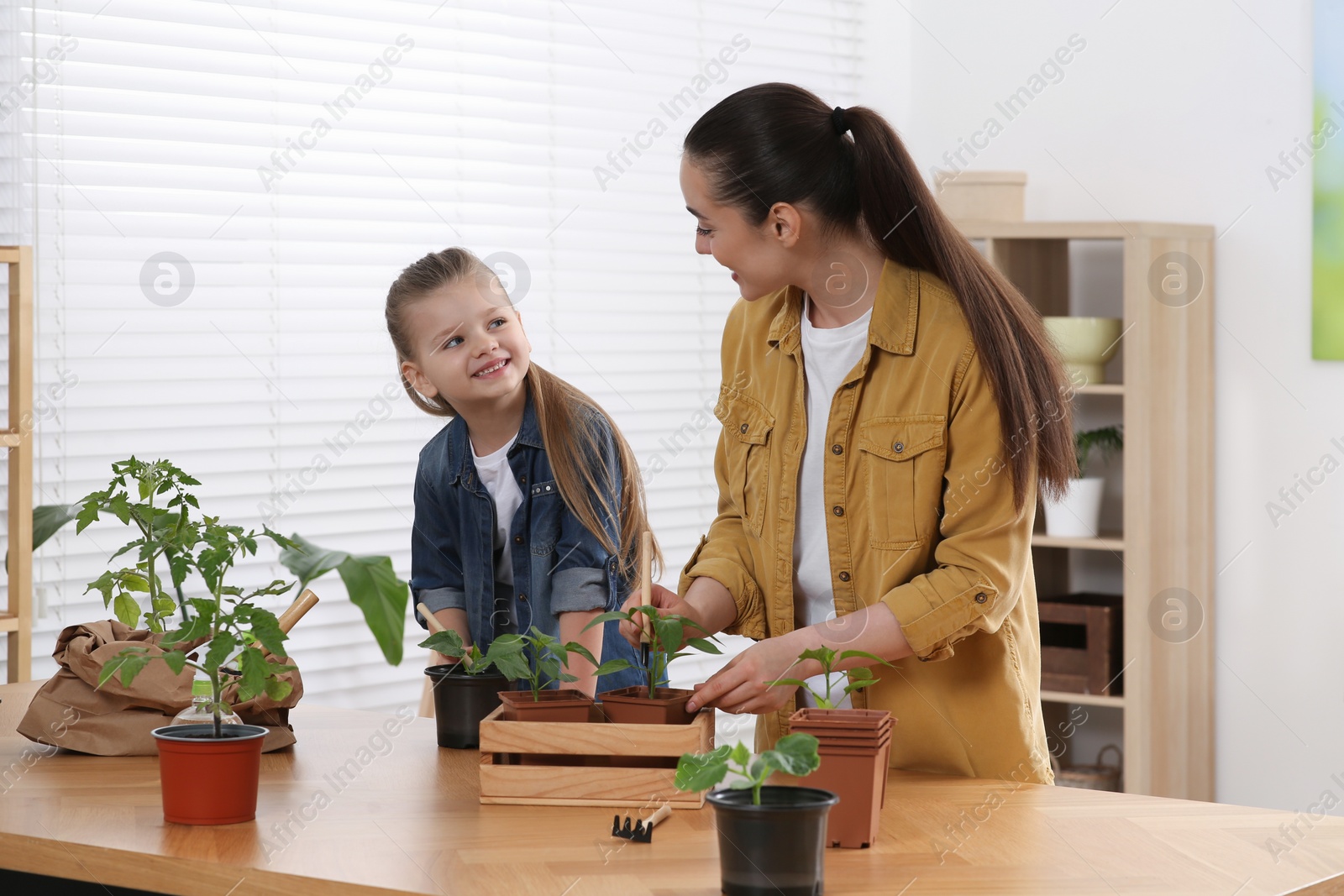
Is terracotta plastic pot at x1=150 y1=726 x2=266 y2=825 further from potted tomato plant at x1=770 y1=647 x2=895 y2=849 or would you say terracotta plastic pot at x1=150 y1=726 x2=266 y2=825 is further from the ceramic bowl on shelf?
the ceramic bowl on shelf

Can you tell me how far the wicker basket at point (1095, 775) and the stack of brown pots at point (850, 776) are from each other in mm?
2480

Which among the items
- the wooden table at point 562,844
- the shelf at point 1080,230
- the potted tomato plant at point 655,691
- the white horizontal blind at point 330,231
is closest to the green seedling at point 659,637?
the potted tomato plant at point 655,691

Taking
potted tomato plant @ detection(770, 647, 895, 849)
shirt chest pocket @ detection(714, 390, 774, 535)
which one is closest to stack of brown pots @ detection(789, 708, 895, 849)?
potted tomato plant @ detection(770, 647, 895, 849)

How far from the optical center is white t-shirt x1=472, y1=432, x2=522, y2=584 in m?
2.07

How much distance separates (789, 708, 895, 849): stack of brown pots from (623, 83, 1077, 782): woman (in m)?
0.31

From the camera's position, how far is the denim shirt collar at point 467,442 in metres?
2.07

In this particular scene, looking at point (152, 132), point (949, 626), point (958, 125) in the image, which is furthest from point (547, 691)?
point (958, 125)

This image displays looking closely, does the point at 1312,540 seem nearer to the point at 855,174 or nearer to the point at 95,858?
the point at 855,174

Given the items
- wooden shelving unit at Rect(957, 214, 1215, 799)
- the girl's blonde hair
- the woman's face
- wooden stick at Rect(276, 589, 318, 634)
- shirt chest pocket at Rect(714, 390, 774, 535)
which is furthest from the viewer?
wooden shelving unit at Rect(957, 214, 1215, 799)

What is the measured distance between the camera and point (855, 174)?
1807 mm

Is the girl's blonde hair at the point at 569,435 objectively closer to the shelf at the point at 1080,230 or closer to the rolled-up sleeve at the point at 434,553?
the rolled-up sleeve at the point at 434,553

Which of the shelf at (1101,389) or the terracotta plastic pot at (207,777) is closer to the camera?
the terracotta plastic pot at (207,777)

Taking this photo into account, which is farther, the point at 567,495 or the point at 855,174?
the point at 567,495

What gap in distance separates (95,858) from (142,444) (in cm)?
175
